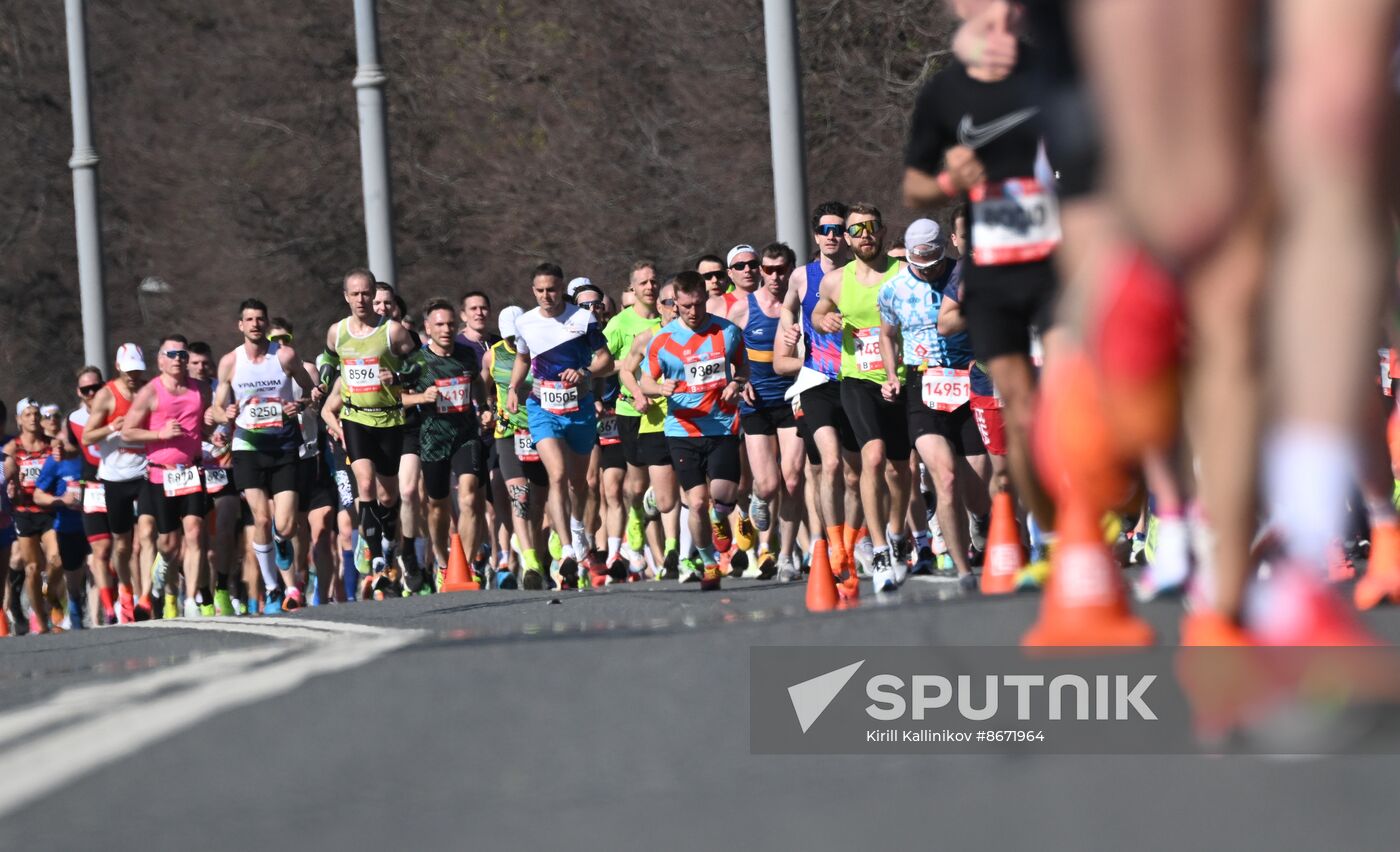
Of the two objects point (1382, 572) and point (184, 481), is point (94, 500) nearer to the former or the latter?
point (184, 481)

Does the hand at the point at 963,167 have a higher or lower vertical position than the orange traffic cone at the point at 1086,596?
higher

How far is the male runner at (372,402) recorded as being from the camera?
Result: 701 inches

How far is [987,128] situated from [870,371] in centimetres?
575

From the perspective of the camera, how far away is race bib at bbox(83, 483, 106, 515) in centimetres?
2133

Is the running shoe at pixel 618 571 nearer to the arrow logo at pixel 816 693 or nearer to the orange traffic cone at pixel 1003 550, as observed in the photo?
the orange traffic cone at pixel 1003 550

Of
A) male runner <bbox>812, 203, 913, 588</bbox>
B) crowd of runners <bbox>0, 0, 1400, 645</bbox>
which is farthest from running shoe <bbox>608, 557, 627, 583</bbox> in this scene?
male runner <bbox>812, 203, 913, 588</bbox>

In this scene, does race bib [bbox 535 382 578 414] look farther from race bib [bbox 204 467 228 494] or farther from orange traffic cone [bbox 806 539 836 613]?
orange traffic cone [bbox 806 539 836 613]

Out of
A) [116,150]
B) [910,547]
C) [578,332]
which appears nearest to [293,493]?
[578,332]

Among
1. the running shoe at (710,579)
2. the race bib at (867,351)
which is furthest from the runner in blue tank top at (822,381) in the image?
the running shoe at (710,579)

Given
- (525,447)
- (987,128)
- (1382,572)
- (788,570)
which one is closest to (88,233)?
(525,447)

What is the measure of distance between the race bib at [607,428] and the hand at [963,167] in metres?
11.4

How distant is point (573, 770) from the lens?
12.5ft

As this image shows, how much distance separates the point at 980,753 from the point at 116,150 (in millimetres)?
40467

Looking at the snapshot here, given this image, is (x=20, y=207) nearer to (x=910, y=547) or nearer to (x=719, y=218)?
(x=719, y=218)
